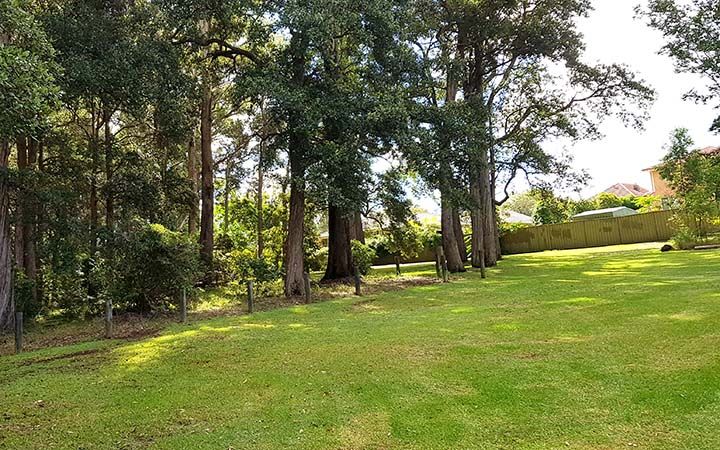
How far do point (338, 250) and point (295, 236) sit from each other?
4.43 m

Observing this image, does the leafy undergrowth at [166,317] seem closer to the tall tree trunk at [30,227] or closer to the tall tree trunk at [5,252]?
the tall tree trunk at [5,252]

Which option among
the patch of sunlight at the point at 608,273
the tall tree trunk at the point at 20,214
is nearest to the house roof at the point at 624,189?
the patch of sunlight at the point at 608,273

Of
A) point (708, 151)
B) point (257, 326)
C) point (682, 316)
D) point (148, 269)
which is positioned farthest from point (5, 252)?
point (708, 151)

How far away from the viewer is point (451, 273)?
703 inches

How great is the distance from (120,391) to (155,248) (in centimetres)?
662

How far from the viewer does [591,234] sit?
29.3 m

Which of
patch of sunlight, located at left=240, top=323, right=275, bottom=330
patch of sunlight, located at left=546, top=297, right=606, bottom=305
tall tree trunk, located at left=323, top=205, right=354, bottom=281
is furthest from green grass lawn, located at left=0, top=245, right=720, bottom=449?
tall tree trunk, located at left=323, top=205, right=354, bottom=281

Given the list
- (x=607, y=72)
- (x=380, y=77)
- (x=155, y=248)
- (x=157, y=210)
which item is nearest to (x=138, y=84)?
(x=155, y=248)

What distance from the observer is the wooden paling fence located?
87.8 ft

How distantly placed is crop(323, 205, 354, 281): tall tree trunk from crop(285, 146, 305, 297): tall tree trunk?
3.75 meters

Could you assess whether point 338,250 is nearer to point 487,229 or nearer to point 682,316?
point 487,229

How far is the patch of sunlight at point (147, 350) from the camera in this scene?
6.32 meters

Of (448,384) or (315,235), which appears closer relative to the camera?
(448,384)

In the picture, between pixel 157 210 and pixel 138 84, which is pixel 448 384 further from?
pixel 157 210
